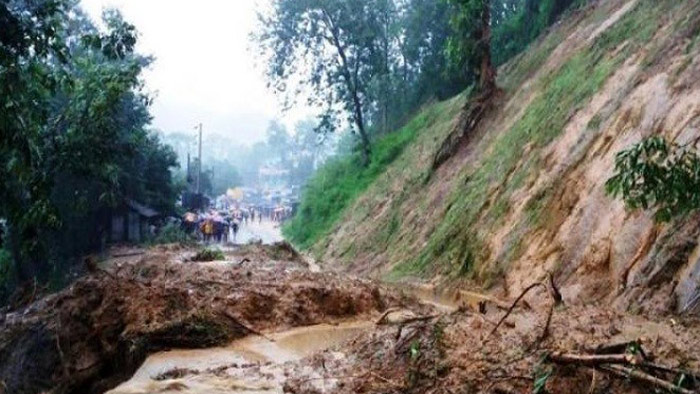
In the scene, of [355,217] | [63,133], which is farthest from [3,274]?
[355,217]

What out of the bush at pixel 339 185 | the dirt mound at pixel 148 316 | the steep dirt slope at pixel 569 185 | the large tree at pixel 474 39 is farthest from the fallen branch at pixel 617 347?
the bush at pixel 339 185

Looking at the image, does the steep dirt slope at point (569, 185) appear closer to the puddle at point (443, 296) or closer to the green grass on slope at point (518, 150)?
the green grass on slope at point (518, 150)

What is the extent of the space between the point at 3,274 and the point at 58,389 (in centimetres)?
1633

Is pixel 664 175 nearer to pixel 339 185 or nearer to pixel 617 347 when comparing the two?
pixel 617 347

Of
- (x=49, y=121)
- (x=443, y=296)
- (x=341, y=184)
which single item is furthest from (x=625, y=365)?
(x=341, y=184)

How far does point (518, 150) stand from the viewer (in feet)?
52.3

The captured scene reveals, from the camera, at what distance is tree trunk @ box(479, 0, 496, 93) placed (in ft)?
66.1

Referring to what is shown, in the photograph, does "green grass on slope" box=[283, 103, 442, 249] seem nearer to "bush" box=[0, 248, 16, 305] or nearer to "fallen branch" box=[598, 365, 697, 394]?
"bush" box=[0, 248, 16, 305]

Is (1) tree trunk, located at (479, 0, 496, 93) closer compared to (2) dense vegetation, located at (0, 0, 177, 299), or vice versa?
(2) dense vegetation, located at (0, 0, 177, 299)

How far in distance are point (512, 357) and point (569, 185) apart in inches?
305

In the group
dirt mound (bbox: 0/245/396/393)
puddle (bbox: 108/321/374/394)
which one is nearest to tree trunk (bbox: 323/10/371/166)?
dirt mound (bbox: 0/245/396/393)

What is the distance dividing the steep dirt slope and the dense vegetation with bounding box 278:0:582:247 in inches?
378

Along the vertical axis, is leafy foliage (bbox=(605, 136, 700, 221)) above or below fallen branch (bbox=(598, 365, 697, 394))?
above

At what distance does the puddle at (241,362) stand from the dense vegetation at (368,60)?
72.9 ft
